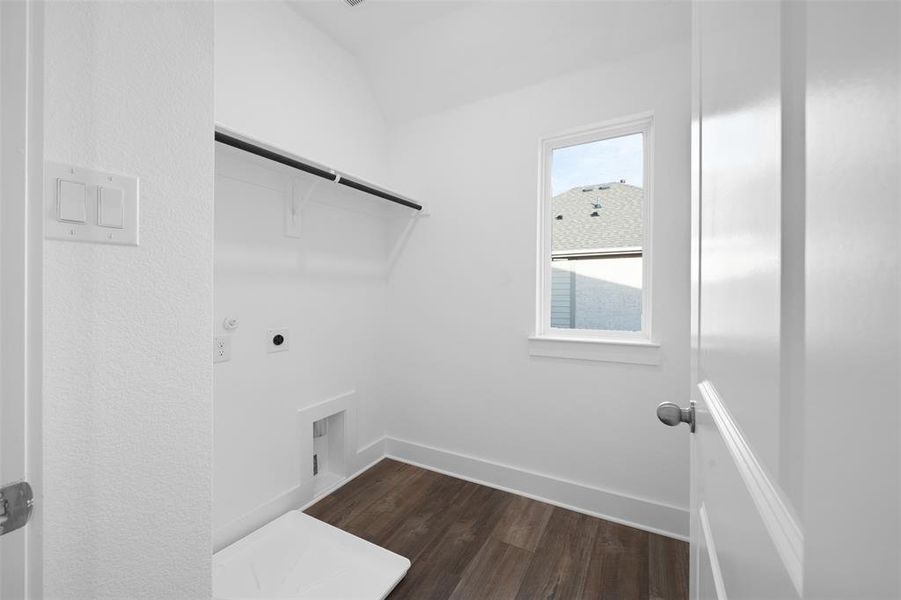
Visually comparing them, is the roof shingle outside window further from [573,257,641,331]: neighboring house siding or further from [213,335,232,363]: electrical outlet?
[213,335,232,363]: electrical outlet

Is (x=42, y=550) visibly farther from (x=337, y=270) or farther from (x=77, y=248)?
(x=337, y=270)

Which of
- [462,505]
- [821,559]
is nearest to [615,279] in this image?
[462,505]

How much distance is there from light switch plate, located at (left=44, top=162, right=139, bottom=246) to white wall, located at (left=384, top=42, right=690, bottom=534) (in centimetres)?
179

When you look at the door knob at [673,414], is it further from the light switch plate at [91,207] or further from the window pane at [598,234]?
the window pane at [598,234]

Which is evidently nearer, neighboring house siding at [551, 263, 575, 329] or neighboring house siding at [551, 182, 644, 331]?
neighboring house siding at [551, 182, 644, 331]

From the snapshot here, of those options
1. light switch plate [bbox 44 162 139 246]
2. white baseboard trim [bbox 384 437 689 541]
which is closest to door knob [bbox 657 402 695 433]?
light switch plate [bbox 44 162 139 246]

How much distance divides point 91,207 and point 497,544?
6.17 ft

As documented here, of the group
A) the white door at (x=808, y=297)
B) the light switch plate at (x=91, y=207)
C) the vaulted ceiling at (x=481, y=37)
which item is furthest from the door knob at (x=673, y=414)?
the vaulted ceiling at (x=481, y=37)

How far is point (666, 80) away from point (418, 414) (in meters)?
2.35

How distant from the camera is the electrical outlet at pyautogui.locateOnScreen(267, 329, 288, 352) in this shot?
183 cm

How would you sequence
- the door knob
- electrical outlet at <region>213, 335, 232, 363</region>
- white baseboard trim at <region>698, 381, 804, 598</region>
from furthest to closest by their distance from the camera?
electrical outlet at <region>213, 335, 232, 363</region> → the door knob → white baseboard trim at <region>698, 381, 804, 598</region>

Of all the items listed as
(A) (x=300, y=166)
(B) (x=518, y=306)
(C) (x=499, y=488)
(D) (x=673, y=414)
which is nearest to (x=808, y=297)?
(D) (x=673, y=414)

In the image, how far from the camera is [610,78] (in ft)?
6.28

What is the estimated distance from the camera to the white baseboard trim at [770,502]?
10.7 inches
